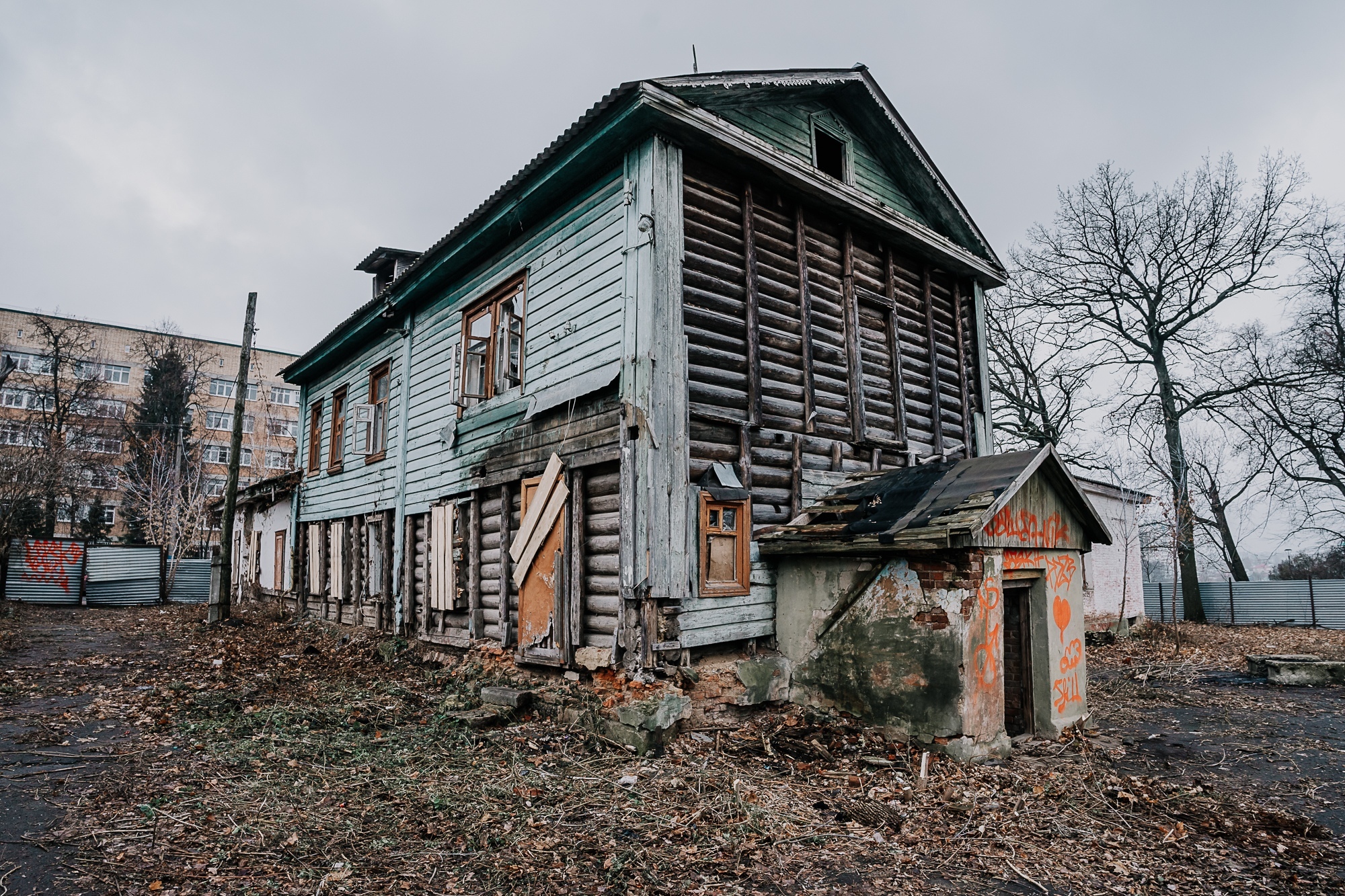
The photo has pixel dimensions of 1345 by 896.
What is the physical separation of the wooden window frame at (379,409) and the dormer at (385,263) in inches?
95.1

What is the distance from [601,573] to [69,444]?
31.5 m

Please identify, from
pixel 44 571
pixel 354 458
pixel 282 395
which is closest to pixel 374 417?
pixel 354 458

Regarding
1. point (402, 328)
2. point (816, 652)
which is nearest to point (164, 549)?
point (402, 328)

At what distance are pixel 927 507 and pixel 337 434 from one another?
1305cm

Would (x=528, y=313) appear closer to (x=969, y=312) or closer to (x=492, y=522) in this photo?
(x=492, y=522)

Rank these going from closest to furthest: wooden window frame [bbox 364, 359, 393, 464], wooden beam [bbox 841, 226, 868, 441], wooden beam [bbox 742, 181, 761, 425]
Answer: wooden beam [bbox 742, 181, 761, 425] < wooden beam [bbox 841, 226, 868, 441] < wooden window frame [bbox 364, 359, 393, 464]

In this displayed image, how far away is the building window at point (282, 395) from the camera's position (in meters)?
47.3

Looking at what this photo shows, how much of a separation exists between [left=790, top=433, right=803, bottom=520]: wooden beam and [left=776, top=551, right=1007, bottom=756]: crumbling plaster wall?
73 centimetres

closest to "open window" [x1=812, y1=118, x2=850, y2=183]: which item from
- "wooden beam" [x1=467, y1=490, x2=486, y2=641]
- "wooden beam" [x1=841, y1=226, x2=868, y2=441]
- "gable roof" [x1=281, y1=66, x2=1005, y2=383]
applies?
"gable roof" [x1=281, y1=66, x2=1005, y2=383]

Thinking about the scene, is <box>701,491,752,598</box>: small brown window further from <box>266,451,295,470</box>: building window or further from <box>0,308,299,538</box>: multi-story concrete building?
<box>266,451,295,470</box>: building window

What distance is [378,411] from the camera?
14227 mm

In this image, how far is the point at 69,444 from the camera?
2916cm

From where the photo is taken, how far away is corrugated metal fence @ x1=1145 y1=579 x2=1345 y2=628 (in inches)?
857

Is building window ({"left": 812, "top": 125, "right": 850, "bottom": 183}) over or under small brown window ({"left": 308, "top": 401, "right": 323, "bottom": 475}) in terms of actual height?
over
